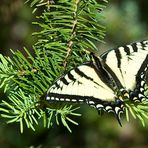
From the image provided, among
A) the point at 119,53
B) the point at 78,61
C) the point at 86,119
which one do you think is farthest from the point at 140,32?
the point at 78,61

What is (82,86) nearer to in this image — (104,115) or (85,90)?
(85,90)

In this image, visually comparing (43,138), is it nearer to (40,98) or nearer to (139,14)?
(139,14)

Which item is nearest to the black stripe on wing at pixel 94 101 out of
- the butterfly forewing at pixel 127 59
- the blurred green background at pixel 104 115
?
the butterfly forewing at pixel 127 59

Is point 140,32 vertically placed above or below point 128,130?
above

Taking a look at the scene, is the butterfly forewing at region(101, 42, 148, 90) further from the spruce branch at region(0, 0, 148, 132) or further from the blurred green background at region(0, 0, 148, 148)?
the blurred green background at region(0, 0, 148, 148)

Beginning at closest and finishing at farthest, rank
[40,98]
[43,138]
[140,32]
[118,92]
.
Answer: [40,98], [118,92], [43,138], [140,32]

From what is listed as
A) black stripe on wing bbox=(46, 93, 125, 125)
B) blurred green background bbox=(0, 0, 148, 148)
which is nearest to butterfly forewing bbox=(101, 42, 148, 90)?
black stripe on wing bbox=(46, 93, 125, 125)
